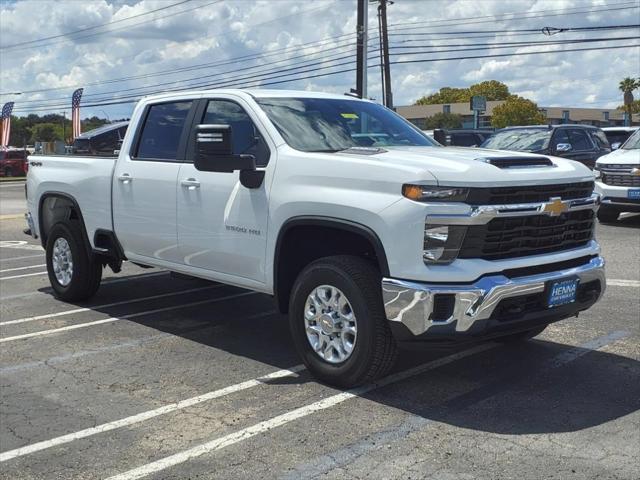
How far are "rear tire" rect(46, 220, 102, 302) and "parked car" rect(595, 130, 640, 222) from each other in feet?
28.4

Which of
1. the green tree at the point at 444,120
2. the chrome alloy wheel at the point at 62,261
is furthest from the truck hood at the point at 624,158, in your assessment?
the green tree at the point at 444,120

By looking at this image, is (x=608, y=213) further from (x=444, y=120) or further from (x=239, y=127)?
(x=444, y=120)

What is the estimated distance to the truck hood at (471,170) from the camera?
176 inches

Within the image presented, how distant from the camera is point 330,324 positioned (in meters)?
4.94

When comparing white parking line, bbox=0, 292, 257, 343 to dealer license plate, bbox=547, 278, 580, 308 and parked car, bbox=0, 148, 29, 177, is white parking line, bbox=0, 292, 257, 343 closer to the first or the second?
dealer license plate, bbox=547, 278, 580, 308

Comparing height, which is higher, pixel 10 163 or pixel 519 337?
pixel 10 163

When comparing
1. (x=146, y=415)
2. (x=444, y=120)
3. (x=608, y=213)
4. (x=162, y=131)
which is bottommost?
(x=146, y=415)

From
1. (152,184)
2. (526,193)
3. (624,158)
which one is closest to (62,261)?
(152,184)

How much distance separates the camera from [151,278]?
30.7 feet

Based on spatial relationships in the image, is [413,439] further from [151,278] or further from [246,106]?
[151,278]

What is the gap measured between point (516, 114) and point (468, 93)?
3321 cm

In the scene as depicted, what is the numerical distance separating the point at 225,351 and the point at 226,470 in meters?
2.24

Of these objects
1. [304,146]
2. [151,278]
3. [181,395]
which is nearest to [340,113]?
[304,146]

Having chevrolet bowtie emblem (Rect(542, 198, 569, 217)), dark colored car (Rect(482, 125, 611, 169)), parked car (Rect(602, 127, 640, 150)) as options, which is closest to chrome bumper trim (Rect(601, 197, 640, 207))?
dark colored car (Rect(482, 125, 611, 169))
